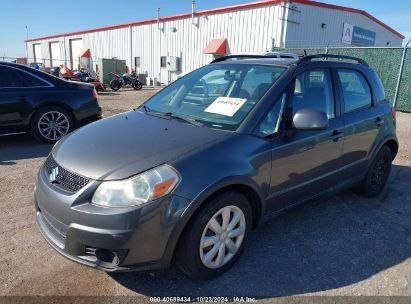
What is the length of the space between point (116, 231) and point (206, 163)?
0.75 meters

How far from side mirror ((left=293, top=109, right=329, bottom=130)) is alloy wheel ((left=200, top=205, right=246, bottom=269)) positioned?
2.88 ft

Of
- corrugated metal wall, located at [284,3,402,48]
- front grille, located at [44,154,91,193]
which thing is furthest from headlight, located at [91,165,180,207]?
corrugated metal wall, located at [284,3,402,48]

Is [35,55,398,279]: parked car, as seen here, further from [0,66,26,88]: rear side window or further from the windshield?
[0,66,26,88]: rear side window

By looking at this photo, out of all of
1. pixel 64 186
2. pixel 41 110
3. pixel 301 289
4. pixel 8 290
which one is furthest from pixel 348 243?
pixel 41 110

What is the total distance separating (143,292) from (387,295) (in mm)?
1855

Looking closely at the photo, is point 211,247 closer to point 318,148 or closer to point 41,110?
point 318,148

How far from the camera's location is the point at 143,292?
2.55 metres

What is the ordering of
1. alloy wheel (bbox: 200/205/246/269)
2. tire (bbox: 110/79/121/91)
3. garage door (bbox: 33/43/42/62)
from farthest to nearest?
garage door (bbox: 33/43/42/62) < tire (bbox: 110/79/121/91) < alloy wheel (bbox: 200/205/246/269)

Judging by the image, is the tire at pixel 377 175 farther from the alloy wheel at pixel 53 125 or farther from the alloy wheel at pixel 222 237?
the alloy wheel at pixel 53 125

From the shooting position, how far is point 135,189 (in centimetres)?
226

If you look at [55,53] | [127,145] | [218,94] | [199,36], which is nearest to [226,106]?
[218,94]

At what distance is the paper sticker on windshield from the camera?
9.89 ft

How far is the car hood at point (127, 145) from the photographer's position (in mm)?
2379

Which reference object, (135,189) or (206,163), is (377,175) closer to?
(206,163)
